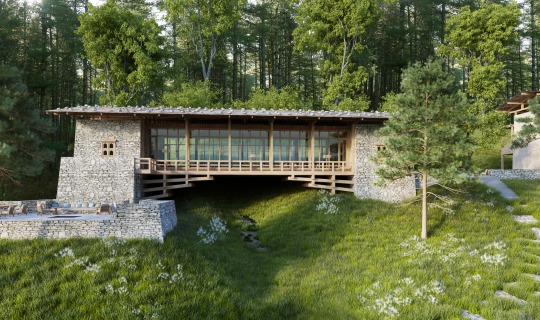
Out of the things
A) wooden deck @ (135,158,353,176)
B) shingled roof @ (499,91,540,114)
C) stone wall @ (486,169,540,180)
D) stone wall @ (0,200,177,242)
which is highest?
shingled roof @ (499,91,540,114)

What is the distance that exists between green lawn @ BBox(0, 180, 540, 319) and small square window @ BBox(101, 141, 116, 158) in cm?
649

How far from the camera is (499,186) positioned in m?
19.6

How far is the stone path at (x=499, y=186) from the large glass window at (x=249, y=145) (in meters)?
14.4

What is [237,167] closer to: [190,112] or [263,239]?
[190,112]

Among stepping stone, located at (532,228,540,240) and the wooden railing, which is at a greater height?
the wooden railing

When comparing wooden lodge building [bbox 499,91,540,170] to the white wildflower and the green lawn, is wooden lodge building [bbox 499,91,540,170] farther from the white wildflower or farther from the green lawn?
the white wildflower

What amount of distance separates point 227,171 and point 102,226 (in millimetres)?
7839

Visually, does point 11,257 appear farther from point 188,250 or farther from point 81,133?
point 81,133

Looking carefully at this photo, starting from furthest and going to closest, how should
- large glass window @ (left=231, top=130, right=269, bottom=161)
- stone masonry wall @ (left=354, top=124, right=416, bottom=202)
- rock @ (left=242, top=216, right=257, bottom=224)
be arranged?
1. large glass window @ (left=231, top=130, right=269, bottom=161)
2. stone masonry wall @ (left=354, top=124, right=416, bottom=202)
3. rock @ (left=242, top=216, right=257, bottom=224)

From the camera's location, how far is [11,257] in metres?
10.8

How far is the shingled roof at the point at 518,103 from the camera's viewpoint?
24766 millimetres

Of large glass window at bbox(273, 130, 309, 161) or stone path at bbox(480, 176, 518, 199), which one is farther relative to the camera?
large glass window at bbox(273, 130, 309, 161)

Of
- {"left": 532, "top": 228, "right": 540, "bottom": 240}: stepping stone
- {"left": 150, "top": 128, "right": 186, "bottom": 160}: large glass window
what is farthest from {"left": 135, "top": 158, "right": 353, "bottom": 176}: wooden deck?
{"left": 532, "top": 228, "right": 540, "bottom": 240}: stepping stone

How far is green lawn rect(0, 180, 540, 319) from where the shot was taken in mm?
9266
